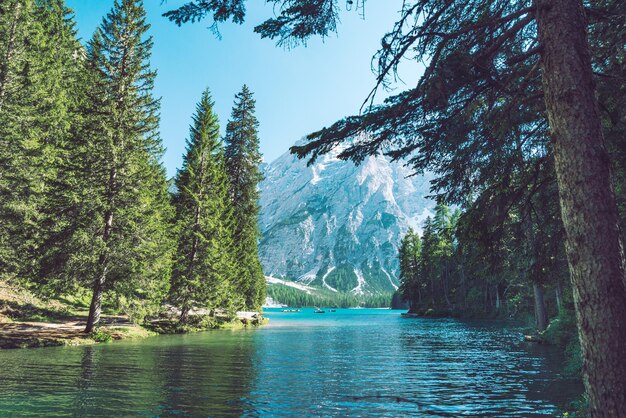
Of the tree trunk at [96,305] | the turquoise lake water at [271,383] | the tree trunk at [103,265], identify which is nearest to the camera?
the turquoise lake water at [271,383]

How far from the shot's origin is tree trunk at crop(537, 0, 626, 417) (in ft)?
13.8

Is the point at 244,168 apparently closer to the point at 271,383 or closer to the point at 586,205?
the point at 271,383

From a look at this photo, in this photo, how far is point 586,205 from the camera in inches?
176

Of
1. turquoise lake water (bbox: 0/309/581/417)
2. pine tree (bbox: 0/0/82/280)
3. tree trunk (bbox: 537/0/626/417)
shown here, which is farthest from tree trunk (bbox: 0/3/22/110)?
tree trunk (bbox: 537/0/626/417)

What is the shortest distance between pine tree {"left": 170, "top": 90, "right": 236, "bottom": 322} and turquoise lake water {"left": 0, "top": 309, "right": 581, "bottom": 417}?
39.2 ft

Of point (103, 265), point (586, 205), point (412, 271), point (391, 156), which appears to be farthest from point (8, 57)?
point (412, 271)

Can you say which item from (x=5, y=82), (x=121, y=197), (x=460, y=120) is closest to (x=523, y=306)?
(x=121, y=197)

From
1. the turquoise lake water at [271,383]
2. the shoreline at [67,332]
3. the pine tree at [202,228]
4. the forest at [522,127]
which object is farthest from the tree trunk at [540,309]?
the shoreline at [67,332]

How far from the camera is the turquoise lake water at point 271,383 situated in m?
9.01

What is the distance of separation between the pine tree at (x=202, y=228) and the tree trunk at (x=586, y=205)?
29748 millimetres

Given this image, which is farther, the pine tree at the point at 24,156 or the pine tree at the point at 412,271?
the pine tree at the point at 412,271

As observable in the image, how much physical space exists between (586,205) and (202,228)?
1249 inches

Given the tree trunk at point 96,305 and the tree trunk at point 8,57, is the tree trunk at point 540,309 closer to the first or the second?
the tree trunk at point 96,305

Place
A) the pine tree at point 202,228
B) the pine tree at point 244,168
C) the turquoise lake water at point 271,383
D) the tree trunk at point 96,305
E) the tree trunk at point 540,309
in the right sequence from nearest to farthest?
the turquoise lake water at point 271,383 < the tree trunk at point 96,305 < the tree trunk at point 540,309 < the pine tree at point 202,228 < the pine tree at point 244,168
